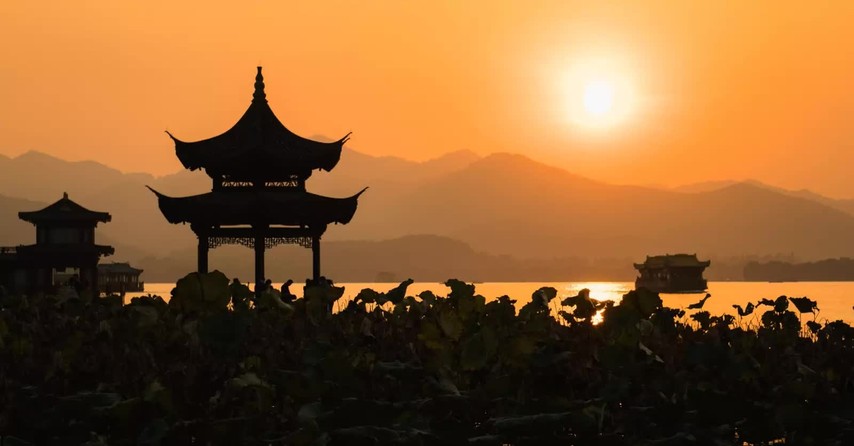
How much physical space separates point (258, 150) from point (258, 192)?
1294 mm

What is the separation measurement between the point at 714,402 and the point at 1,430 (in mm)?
3954

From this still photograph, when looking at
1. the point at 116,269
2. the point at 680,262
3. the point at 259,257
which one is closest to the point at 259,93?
the point at 259,257

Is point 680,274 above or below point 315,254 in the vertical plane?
above

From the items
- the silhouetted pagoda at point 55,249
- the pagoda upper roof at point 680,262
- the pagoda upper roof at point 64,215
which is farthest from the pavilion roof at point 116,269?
the pagoda upper roof at point 680,262

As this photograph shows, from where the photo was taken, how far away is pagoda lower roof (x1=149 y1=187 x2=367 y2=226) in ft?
107

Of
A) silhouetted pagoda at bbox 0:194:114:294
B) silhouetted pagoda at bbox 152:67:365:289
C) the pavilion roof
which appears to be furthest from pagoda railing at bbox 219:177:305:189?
the pavilion roof

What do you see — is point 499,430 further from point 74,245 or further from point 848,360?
point 74,245

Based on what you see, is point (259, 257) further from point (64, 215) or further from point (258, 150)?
point (64, 215)

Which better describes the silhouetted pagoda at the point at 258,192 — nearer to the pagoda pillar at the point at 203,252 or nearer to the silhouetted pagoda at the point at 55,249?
the pagoda pillar at the point at 203,252

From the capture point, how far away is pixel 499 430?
5.88m

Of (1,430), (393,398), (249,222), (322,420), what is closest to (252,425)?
(322,420)

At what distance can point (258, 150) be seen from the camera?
109 feet

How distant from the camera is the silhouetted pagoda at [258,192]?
32.8 metres

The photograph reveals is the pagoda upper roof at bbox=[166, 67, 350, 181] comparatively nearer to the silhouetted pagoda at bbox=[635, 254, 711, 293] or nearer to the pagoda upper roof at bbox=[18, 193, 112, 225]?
the pagoda upper roof at bbox=[18, 193, 112, 225]
